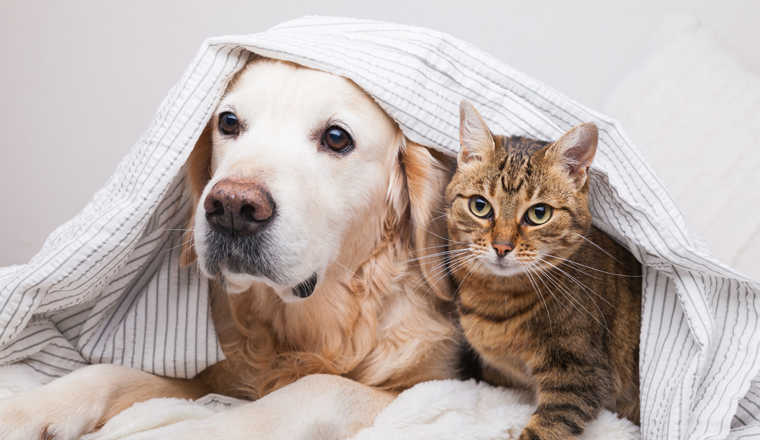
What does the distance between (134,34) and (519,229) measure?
1845mm

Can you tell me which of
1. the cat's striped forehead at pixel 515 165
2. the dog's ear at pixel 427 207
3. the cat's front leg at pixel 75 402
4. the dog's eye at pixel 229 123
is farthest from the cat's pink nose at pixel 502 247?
the cat's front leg at pixel 75 402

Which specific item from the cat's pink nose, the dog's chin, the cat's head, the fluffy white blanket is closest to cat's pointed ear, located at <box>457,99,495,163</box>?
the cat's head

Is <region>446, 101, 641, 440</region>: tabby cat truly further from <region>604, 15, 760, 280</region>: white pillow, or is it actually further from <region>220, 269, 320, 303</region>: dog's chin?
<region>604, 15, 760, 280</region>: white pillow

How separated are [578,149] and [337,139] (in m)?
0.56

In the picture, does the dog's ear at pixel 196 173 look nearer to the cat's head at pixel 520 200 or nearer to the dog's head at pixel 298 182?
the dog's head at pixel 298 182

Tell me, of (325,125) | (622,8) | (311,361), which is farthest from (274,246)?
(622,8)

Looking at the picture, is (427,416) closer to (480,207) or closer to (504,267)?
(504,267)

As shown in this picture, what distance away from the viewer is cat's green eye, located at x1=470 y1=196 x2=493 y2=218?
1.22 meters

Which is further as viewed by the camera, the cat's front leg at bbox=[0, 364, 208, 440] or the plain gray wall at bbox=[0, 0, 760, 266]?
the plain gray wall at bbox=[0, 0, 760, 266]

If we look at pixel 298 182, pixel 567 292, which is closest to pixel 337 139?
pixel 298 182

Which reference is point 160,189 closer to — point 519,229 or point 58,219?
point 519,229

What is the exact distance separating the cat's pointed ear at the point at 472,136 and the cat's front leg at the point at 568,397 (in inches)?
19.7

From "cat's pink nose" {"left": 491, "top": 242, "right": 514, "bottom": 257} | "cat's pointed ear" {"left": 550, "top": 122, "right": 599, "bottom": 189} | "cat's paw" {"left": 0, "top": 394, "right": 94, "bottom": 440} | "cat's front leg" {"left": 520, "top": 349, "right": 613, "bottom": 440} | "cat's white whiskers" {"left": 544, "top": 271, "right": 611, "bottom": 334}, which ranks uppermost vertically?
"cat's pointed ear" {"left": 550, "top": 122, "right": 599, "bottom": 189}

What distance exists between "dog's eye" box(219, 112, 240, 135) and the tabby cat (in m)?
0.57
